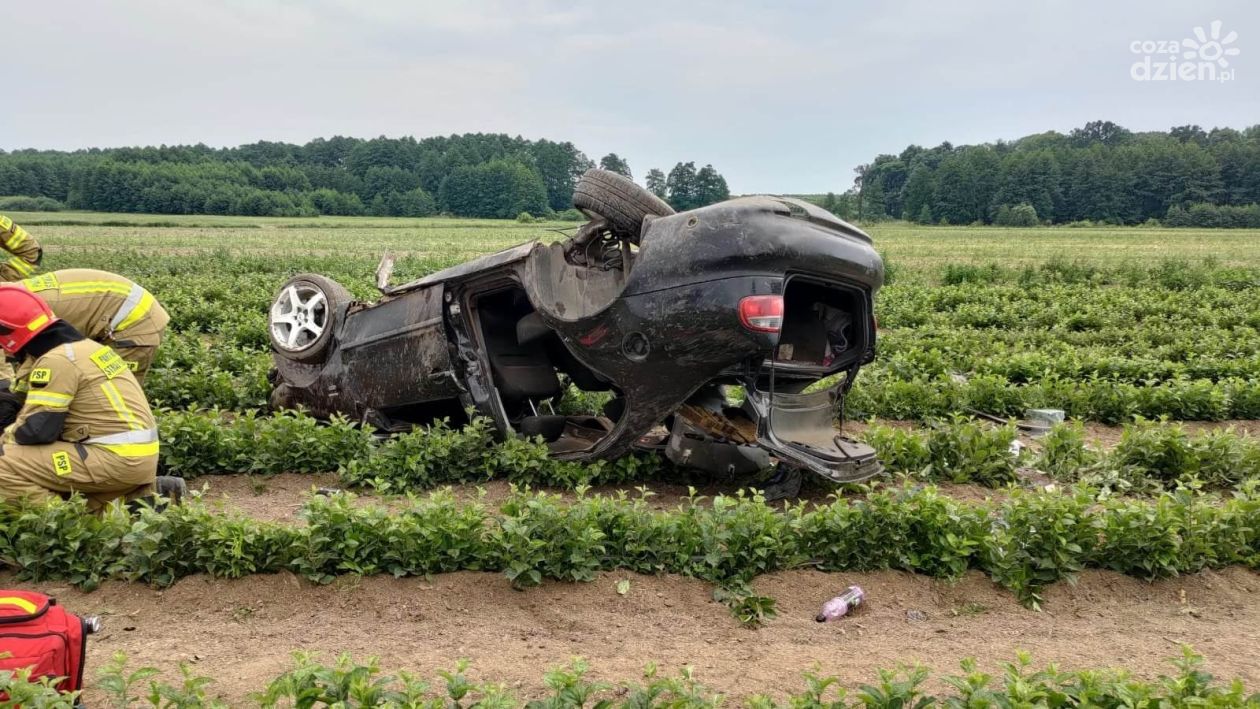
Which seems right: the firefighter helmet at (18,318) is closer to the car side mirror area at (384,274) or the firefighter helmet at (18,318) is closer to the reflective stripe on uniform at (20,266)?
the car side mirror area at (384,274)

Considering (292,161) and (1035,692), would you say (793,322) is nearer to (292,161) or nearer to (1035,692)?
(1035,692)

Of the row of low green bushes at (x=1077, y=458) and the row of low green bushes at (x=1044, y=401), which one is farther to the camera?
the row of low green bushes at (x=1044, y=401)

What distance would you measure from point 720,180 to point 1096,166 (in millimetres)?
68706

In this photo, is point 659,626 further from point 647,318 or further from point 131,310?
point 131,310

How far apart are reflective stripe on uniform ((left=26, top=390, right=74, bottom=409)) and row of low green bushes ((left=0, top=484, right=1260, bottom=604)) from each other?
2.12ft

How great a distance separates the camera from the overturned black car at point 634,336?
19.1 ft

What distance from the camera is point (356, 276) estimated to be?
74.8 feet

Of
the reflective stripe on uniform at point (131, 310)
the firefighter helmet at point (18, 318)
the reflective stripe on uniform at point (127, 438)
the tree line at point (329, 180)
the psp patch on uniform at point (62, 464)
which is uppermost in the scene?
the tree line at point (329, 180)

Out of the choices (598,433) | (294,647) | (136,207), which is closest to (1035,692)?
(294,647)

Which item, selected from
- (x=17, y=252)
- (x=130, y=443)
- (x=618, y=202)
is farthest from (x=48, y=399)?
(x=17, y=252)

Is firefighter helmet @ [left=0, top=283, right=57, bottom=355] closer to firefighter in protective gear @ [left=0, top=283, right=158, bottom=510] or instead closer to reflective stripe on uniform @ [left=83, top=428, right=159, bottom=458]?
firefighter in protective gear @ [left=0, top=283, right=158, bottom=510]

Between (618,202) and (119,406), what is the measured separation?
325 cm

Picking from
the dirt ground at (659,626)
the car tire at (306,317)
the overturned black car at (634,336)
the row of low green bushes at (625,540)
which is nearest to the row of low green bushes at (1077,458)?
the overturned black car at (634,336)

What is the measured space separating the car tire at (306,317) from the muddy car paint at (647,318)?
302 mm
